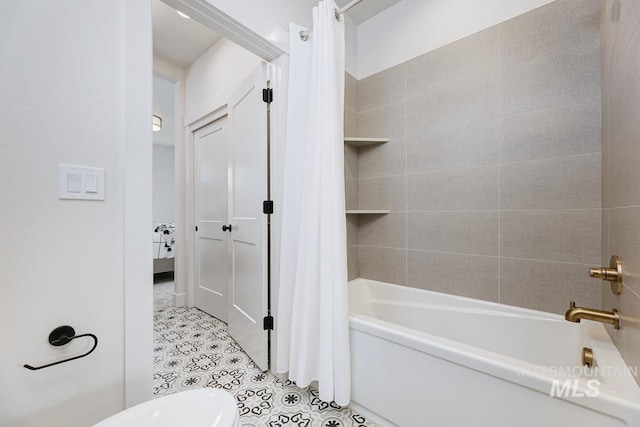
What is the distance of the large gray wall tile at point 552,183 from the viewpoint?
1301 mm

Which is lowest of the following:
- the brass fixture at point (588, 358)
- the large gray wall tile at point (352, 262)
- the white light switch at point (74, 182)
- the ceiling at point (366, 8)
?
the brass fixture at point (588, 358)

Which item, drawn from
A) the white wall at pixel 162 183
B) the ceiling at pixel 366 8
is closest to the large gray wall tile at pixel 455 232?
the ceiling at pixel 366 8

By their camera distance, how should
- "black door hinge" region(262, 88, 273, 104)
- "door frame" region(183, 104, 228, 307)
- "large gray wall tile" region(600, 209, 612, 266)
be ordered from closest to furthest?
1. "large gray wall tile" region(600, 209, 612, 266)
2. "black door hinge" region(262, 88, 273, 104)
3. "door frame" region(183, 104, 228, 307)

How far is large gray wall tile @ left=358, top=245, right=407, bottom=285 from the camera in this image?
1.95 metres

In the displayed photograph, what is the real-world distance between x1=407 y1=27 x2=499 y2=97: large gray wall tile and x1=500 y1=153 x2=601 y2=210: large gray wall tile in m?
0.64

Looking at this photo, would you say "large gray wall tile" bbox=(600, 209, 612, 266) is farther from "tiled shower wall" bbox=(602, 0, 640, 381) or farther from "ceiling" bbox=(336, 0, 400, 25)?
"ceiling" bbox=(336, 0, 400, 25)

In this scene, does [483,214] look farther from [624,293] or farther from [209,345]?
[209,345]

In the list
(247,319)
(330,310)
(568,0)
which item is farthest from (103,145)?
(568,0)

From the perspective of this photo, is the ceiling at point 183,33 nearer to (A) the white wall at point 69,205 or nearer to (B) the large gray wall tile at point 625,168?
(A) the white wall at point 69,205

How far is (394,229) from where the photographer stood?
1.98m

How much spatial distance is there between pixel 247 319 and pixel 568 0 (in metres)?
2.69

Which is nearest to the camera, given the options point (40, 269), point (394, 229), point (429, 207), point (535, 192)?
point (40, 269)

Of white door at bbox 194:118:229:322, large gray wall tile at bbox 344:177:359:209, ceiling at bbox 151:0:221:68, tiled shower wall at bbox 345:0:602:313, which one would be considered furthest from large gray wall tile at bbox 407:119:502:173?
ceiling at bbox 151:0:221:68

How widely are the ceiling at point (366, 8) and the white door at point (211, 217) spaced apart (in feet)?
4.73
